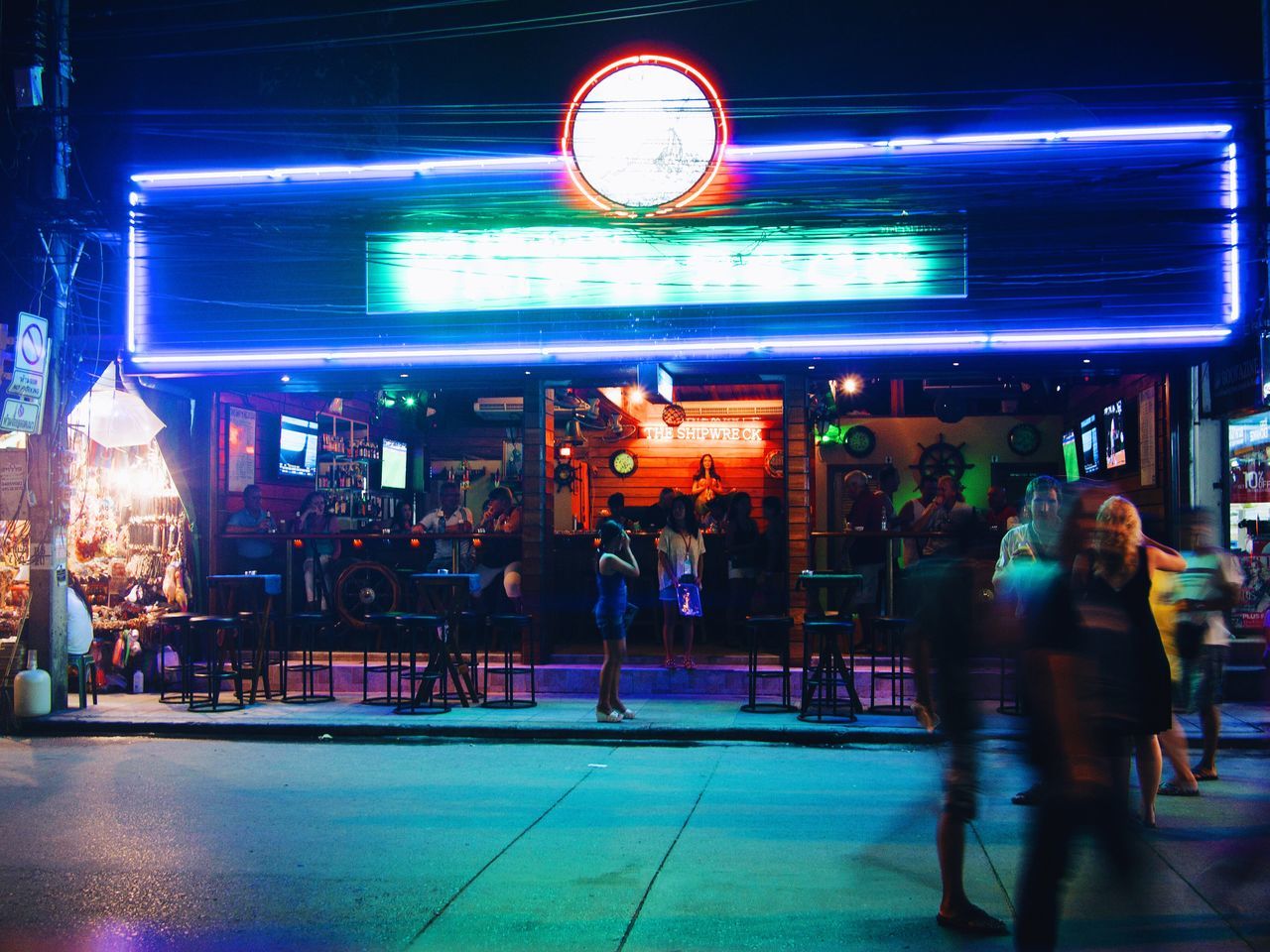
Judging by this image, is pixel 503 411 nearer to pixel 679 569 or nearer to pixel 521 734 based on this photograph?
pixel 679 569

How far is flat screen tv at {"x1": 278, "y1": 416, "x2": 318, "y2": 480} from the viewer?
54.2 feet

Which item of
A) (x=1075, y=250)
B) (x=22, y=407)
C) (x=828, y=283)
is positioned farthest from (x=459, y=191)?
(x=1075, y=250)

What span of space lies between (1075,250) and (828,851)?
29.1ft

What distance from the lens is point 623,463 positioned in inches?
822

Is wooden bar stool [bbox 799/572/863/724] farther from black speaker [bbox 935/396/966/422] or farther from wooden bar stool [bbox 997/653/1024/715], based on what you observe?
black speaker [bbox 935/396/966/422]

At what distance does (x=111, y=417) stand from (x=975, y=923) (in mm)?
11827

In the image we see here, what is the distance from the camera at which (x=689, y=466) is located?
20.9 meters

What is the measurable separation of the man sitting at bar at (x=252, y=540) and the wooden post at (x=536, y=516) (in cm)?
353

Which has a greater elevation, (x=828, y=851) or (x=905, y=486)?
(x=905, y=486)

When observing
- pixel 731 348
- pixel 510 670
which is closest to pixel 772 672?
pixel 510 670

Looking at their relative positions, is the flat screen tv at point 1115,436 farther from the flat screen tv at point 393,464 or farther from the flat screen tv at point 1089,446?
the flat screen tv at point 393,464

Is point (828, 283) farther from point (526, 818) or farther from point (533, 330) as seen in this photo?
point (526, 818)

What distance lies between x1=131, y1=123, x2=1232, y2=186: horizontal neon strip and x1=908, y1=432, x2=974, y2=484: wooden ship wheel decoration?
789 centimetres

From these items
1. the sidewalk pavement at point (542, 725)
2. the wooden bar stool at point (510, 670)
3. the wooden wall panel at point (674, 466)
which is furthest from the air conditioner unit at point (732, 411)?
the sidewalk pavement at point (542, 725)
